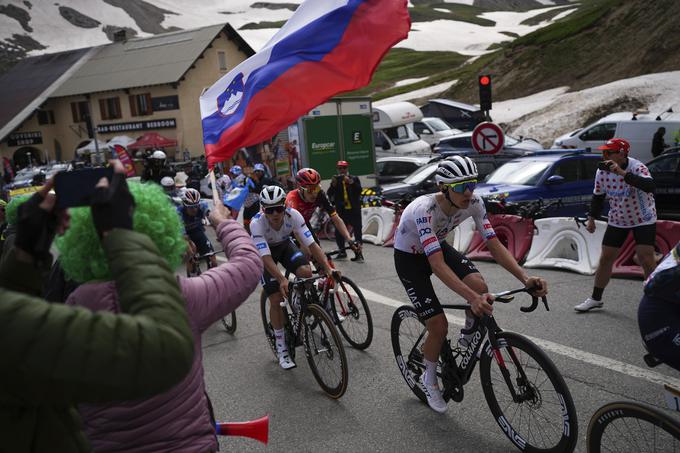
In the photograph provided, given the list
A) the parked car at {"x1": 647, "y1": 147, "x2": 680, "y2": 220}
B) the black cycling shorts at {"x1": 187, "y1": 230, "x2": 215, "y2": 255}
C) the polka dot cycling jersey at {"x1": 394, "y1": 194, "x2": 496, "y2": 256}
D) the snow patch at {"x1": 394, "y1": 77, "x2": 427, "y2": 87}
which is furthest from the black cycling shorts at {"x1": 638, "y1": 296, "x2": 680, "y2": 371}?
the snow patch at {"x1": 394, "y1": 77, "x2": 427, "y2": 87}

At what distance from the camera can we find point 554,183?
472 inches

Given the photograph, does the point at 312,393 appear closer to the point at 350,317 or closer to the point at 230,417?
the point at 230,417

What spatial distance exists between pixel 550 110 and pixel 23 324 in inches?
1502

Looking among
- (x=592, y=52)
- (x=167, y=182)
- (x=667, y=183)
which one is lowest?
(x=667, y=183)

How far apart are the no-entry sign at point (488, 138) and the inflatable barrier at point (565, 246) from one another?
3.88 metres

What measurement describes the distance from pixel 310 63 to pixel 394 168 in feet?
48.8

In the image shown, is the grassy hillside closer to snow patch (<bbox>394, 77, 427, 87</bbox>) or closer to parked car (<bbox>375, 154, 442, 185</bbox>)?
parked car (<bbox>375, 154, 442, 185</bbox>)

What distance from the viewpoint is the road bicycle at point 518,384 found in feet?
12.4

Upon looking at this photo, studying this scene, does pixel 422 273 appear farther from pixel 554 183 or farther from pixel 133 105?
pixel 133 105

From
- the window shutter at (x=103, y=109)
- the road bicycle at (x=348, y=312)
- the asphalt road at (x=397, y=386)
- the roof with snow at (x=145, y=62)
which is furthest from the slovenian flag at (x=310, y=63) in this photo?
the window shutter at (x=103, y=109)

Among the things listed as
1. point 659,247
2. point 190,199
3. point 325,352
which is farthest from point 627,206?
point 190,199

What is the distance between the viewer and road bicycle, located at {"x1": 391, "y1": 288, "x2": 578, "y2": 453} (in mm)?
3787

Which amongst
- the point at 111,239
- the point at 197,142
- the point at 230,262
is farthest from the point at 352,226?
the point at 197,142

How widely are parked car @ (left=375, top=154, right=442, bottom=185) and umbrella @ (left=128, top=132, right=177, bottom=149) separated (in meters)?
30.3
